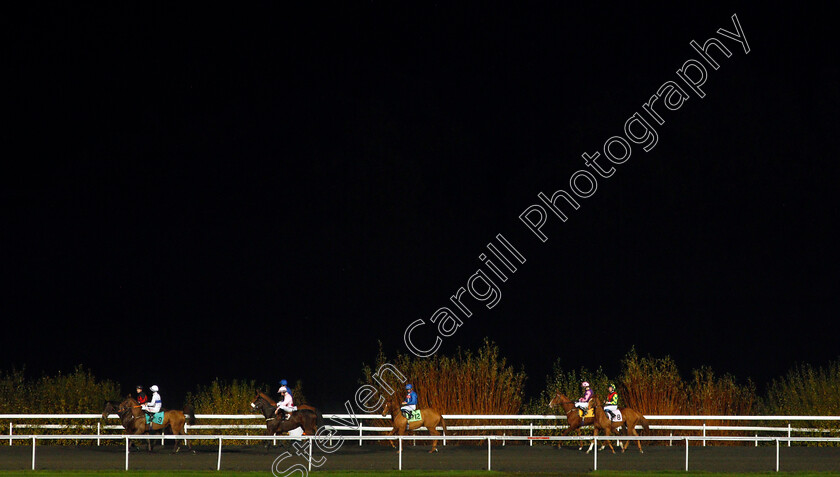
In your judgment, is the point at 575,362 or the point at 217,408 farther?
the point at 575,362

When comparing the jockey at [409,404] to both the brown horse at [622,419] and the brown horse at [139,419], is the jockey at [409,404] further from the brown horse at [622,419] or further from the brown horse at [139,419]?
the brown horse at [139,419]

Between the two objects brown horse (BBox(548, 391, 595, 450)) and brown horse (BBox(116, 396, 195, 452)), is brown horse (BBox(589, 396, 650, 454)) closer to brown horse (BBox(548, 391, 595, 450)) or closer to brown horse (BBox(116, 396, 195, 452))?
brown horse (BBox(548, 391, 595, 450))

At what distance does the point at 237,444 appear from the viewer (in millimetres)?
18703

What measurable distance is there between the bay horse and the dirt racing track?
381 mm

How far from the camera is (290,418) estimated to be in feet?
57.6

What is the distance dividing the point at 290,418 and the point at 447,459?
266 centimetres

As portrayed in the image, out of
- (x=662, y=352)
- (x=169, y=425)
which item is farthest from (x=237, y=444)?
(x=662, y=352)

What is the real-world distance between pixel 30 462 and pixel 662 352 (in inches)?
800

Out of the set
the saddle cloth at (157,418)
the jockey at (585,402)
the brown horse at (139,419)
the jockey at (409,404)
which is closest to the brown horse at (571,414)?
the jockey at (585,402)

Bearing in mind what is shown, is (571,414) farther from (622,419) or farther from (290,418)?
(290,418)

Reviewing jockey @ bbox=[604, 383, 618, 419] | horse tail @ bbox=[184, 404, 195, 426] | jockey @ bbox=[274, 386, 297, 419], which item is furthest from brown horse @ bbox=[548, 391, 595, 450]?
horse tail @ bbox=[184, 404, 195, 426]

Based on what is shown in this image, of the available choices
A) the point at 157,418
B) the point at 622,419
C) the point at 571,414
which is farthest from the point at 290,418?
the point at 622,419

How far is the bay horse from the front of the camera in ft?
57.5

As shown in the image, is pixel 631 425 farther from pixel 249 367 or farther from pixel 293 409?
pixel 249 367
